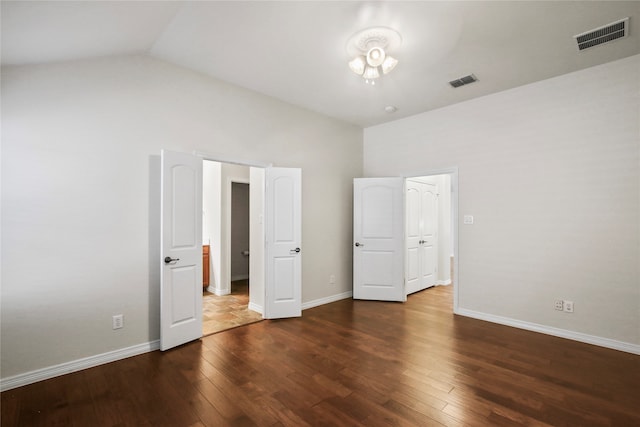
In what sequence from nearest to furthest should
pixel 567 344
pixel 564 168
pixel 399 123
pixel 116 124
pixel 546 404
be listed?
pixel 546 404
pixel 116 124
pixel 567 344
pixel 564 168
pixel 399 123

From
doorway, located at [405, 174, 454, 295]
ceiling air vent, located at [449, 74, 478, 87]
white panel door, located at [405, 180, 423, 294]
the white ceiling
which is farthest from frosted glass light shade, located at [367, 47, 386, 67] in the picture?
white panel door, located at [405, 180, 423, 294]

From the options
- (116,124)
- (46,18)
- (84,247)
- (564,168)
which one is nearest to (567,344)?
(564,168)

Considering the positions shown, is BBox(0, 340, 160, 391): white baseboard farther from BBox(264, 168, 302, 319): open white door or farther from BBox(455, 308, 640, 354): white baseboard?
BBox(455, 308, 640, 354): white baseboard

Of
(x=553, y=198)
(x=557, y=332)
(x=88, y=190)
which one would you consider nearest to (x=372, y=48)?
(x=553, y=198)

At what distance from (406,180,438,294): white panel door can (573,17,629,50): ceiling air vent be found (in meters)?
2.95

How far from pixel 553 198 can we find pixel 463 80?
1.77 meters

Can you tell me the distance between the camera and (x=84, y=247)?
2729mm

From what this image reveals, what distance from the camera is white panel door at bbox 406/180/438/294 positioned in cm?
544

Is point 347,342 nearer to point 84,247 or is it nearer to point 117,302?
point 117,302

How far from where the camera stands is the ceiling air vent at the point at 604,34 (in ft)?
8.49

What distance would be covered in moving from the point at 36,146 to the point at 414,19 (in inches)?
131

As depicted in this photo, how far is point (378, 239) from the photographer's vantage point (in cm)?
506

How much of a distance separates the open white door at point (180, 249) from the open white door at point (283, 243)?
977mm

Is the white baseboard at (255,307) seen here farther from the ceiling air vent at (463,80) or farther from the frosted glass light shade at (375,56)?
the ceiling air vent at (463,80)
